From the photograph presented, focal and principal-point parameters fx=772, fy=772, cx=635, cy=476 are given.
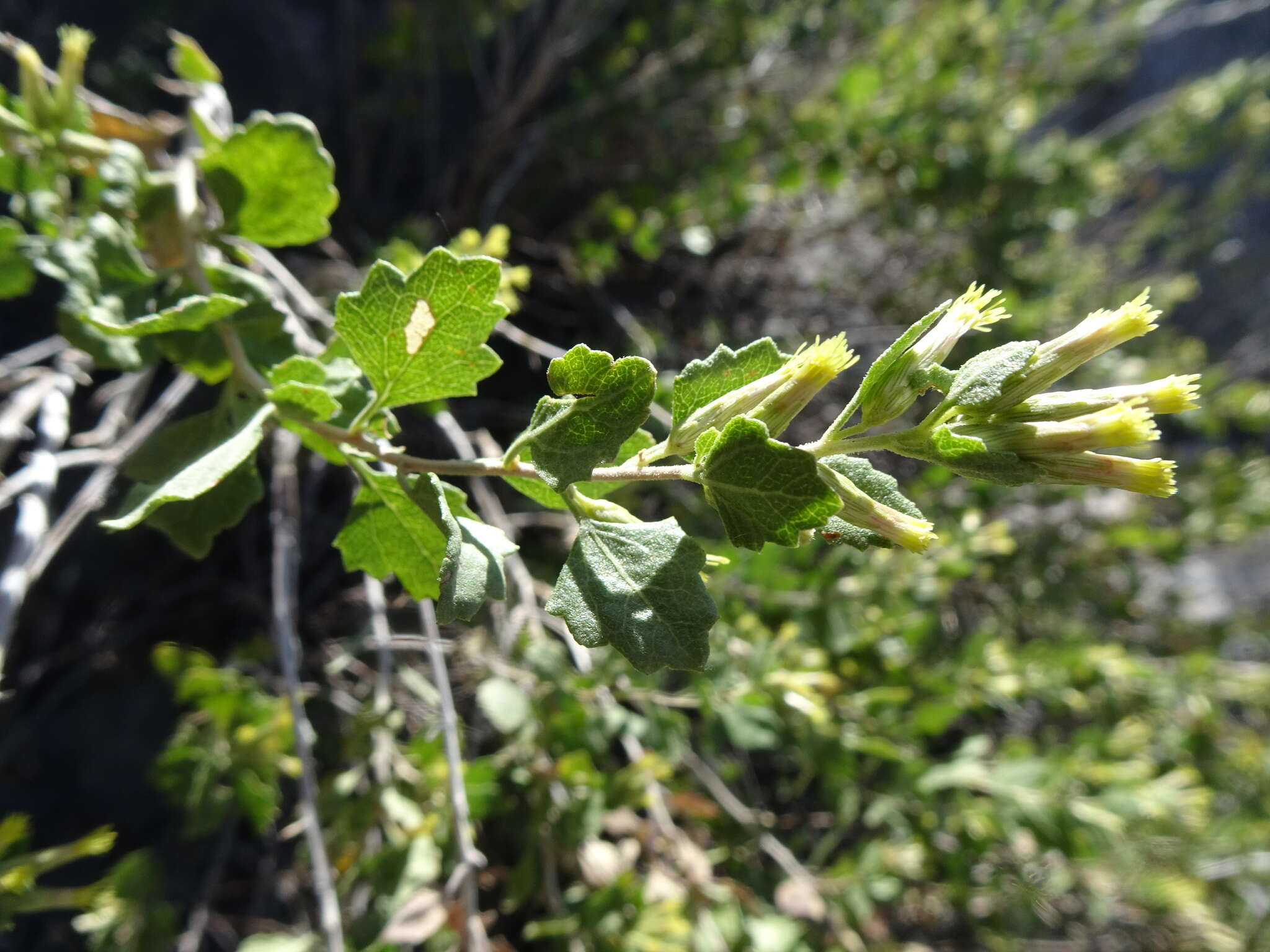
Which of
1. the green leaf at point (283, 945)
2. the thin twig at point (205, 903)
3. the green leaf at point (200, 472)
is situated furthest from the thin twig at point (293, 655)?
the thin twig at point (205, 903)

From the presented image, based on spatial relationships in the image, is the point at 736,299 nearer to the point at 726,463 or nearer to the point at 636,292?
the point at 636,292

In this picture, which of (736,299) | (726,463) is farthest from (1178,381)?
(736,299)

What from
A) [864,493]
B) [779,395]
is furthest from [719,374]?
[864,493]

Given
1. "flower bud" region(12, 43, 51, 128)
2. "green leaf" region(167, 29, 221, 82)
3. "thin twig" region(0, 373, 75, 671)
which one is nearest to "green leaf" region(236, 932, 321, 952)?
"thin twig" region(0, 373, 75, 671)

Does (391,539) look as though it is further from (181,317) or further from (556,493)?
(181,317)

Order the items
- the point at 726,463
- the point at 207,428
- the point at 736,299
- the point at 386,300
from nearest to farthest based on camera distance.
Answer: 1. the point at 726,463
2. the point at 386,300
3. the point at 207,428
4. the point at 736,299

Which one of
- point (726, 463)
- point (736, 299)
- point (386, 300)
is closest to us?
point (726, 463)

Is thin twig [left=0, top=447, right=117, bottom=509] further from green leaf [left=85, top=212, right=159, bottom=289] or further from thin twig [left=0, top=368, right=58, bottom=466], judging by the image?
green leaf [left=85, top=212, right=159, bottom=289]

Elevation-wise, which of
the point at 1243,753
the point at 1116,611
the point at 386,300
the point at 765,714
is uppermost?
the point at 386,300
